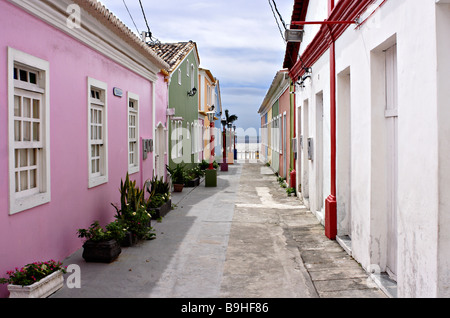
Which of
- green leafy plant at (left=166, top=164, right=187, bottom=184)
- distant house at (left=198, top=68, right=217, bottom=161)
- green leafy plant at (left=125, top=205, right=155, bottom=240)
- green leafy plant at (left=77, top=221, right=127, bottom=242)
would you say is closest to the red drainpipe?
green leafy plant at (left=125, top=205, right=155, bottom=240)

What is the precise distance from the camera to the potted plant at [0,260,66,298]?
4.25 meters

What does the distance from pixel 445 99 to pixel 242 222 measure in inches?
235

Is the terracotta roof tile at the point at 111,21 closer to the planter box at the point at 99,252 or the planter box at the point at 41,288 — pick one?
the planter box at the point at 99,252

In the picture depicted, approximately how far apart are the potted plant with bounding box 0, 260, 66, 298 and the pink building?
15 cm

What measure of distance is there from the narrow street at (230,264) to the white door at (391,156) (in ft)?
1.47

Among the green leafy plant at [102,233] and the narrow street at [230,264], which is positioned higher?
the green leafy plant at [102,233]

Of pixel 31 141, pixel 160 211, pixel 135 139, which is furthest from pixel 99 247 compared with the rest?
pixel 135 139

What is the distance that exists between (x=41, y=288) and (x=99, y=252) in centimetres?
151

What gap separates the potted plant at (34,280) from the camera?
4.25 meters

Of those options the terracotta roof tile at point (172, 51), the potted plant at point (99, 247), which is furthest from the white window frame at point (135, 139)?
the terracotta roof tile at point (172, 51)

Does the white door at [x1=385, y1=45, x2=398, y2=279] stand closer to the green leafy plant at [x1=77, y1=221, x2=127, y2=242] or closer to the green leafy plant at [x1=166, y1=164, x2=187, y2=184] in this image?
the green leafy plant at [x1=77, y1=221, x2=127, y2=242]

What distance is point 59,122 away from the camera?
5.80 meters

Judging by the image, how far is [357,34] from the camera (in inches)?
233

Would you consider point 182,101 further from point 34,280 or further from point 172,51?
point 34,280
